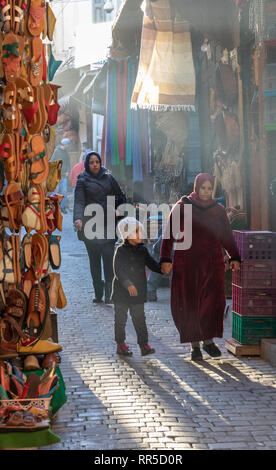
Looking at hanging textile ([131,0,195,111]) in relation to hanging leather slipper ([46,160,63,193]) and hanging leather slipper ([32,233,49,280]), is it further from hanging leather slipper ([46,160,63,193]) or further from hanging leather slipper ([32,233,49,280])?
hanging leather slipper ([32,233,49,280])

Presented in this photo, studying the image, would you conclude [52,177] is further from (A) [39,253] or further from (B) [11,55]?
(B) [11,55]

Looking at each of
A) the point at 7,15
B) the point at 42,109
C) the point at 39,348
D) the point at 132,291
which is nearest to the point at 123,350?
the point at 132,291

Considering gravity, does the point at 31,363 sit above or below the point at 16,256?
below

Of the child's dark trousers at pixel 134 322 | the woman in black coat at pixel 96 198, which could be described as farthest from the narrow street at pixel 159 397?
the woman in black coat at pixel 96 198

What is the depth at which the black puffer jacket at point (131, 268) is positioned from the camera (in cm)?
680

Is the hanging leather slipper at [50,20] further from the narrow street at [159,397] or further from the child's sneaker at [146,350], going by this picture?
the child's sneaker at [146,350]

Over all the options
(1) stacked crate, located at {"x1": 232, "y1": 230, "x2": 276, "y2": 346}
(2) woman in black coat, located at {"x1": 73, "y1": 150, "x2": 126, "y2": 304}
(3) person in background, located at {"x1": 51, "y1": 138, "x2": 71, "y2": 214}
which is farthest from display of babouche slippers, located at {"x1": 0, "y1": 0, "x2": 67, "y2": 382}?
(3) person in background, located at {"x1": 51, "y1": 138, "x2": 71, "y2": 214}

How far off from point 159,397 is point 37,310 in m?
1.31

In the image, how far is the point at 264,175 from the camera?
8.95m

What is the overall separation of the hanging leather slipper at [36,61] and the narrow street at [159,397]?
2204 mm

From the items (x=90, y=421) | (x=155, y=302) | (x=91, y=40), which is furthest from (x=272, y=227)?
(x=91, y=40)

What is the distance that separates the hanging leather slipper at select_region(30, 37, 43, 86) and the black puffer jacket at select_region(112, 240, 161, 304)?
2333 mm

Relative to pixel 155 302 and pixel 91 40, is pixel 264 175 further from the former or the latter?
pixel 91 40

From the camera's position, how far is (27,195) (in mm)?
4793
